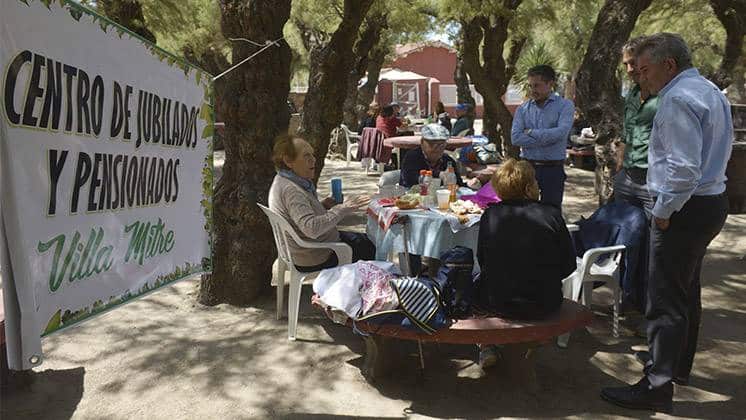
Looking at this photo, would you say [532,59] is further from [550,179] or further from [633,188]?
[633,188]

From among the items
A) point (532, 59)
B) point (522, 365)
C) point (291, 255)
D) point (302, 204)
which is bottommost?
point (522, 365)

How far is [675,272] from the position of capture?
292 cm

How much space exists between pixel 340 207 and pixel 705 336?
2596mm

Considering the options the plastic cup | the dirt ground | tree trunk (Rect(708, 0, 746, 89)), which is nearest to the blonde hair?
the plastic cup

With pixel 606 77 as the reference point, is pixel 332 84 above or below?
below

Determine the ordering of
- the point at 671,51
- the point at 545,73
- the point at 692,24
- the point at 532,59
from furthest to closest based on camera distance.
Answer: the point at 532,59 → the point at 692,24 → the point at 545,73 → the point at 671,51

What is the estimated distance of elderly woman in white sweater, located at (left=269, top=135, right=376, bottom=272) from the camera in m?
3.89

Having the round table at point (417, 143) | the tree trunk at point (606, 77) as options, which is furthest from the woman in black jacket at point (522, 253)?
Result: the round table at point (417, 143)

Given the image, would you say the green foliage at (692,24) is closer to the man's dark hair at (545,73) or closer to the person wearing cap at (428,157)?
the man's dark hair at (545,73)

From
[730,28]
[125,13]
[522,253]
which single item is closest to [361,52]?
[125,13]

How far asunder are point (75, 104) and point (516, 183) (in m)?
2.10

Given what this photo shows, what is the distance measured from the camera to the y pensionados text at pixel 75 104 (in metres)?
1.70

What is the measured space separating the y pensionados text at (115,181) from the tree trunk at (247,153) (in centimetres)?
200

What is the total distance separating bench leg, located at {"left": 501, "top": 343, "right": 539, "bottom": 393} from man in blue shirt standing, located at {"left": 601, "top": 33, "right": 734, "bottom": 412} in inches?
15.5
